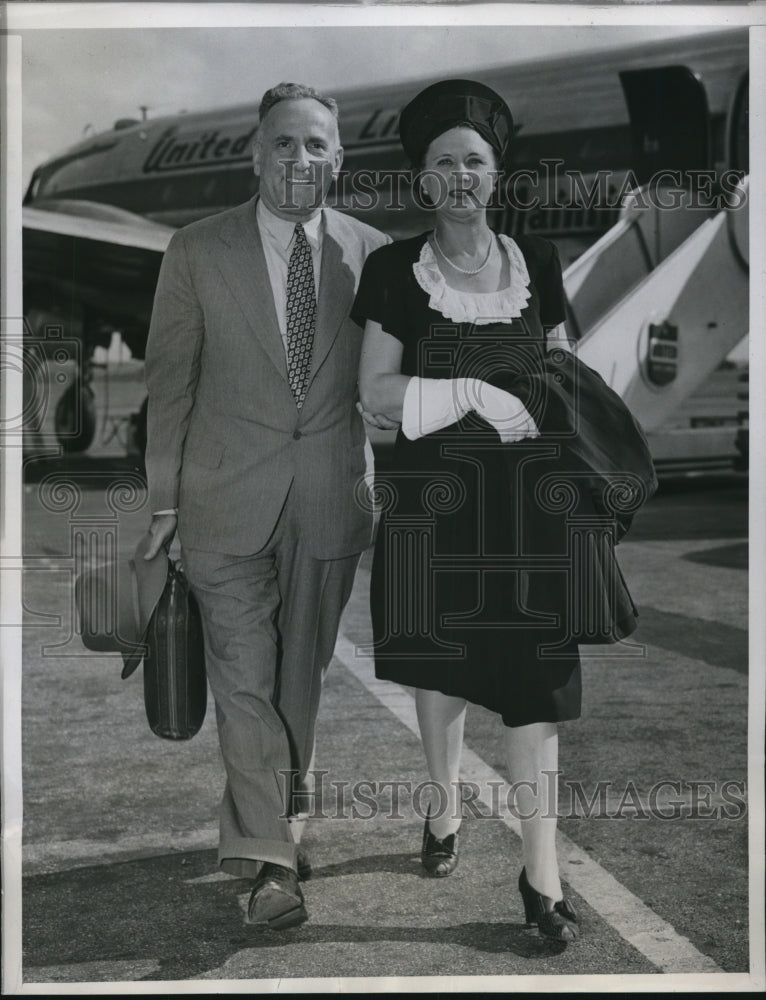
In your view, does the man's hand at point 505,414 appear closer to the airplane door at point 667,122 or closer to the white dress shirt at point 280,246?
the white dress shirt at point 280,246

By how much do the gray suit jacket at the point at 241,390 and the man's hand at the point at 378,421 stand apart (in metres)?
0.06

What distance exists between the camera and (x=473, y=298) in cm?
313

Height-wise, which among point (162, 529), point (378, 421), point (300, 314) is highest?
point (300, 314)

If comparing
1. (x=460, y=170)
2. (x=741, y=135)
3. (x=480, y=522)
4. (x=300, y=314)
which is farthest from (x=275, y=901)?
(x=741, y=135)

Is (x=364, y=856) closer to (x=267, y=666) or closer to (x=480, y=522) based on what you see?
(x=267, y=666)

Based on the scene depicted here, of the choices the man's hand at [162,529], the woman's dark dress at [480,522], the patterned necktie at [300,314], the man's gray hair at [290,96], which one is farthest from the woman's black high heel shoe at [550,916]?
the man's gray hair at [290,96]

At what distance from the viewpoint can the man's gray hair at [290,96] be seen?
3145mm

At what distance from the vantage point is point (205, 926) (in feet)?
10.3

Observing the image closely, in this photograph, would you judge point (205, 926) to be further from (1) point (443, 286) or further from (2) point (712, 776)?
(1) point (443, 286)

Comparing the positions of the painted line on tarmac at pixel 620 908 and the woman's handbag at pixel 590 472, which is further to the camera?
the woman's handbag at pixel 590 472

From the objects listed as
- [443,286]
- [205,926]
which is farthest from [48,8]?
[205,926]

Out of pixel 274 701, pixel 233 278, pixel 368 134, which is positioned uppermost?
pixel 368 134

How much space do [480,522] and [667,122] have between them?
128 cm

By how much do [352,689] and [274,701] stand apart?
1010mm
